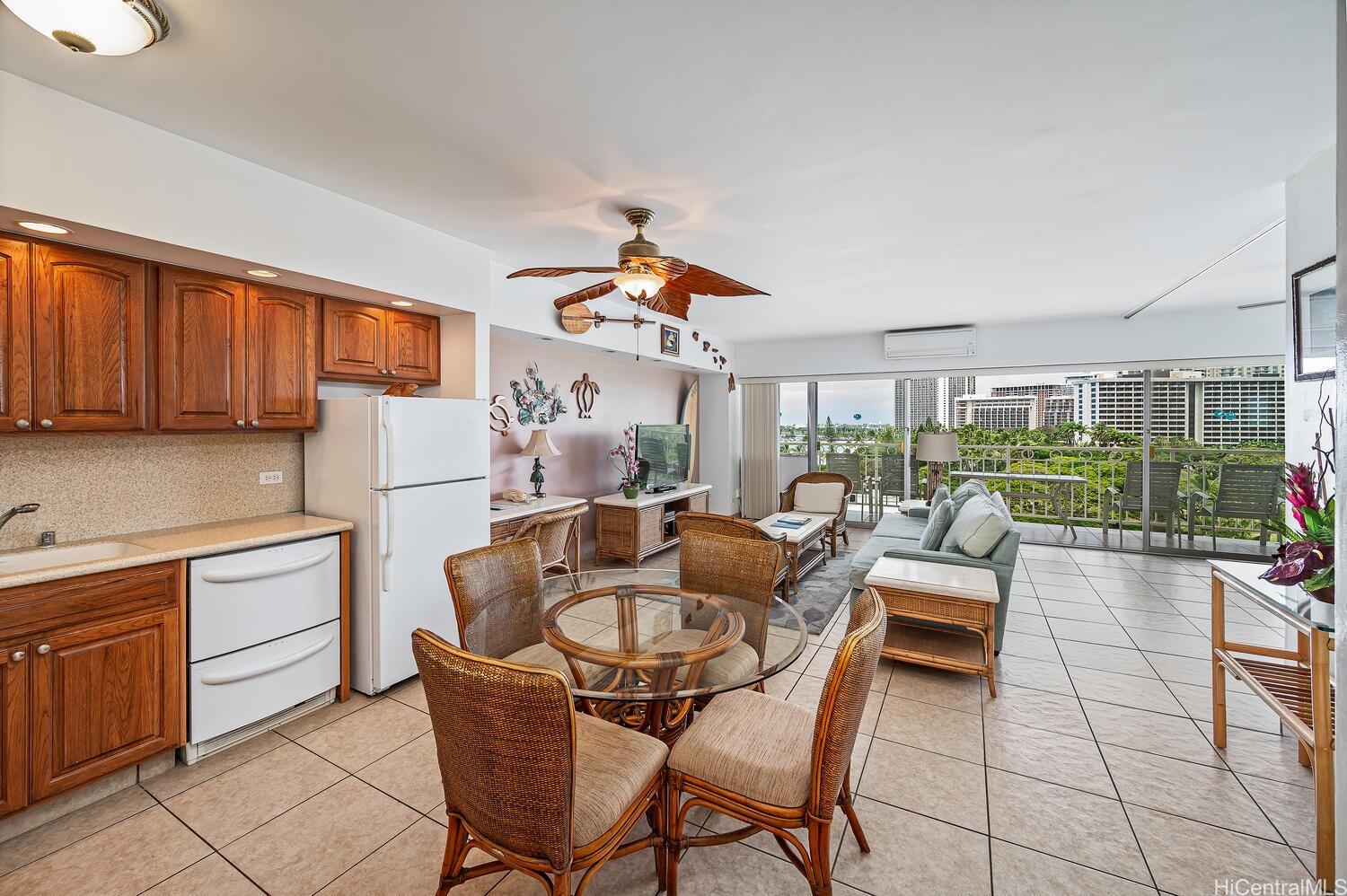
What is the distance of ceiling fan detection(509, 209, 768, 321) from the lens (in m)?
2.41

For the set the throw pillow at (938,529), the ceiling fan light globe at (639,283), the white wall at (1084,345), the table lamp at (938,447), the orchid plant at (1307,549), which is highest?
the white wall at (1084,345)

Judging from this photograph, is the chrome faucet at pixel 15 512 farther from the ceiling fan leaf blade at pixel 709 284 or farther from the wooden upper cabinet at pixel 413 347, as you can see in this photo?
the ceiling fan leaf blade at pixel 709 284

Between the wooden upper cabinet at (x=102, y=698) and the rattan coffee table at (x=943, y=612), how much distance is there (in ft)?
10.2

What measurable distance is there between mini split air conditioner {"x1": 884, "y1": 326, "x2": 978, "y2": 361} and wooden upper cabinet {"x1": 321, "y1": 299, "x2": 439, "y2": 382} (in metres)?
4.81

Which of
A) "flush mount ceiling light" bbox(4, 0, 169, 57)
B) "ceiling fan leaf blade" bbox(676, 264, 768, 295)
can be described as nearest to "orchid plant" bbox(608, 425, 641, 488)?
"ceiling fan leaf blade" bbox(676, 264, 768, 295)

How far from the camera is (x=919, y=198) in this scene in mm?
2697

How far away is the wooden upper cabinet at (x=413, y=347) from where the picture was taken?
325cm

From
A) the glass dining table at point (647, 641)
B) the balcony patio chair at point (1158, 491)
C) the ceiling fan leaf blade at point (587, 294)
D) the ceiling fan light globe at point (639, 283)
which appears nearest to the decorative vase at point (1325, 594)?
the glass dining table at point (647, 641)

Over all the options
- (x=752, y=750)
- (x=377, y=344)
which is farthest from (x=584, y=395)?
(x=752, y=750)

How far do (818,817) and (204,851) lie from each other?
6.47 feet

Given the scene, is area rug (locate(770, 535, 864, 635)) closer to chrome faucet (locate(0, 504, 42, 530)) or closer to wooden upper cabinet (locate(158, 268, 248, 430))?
wooden upper cabinet (locate(158, 268, 248, 430))

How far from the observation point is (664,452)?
19.7ft

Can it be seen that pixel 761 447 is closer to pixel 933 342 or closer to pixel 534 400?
pixel 933 342

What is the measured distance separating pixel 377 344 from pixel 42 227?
4.45 ft
